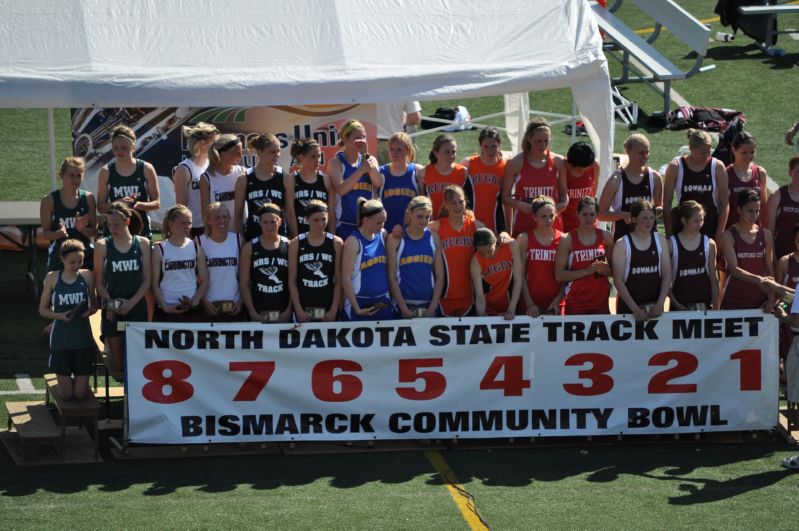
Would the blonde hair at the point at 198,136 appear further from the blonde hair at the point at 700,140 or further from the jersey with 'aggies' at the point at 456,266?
the blonde hair at the point at 700,140

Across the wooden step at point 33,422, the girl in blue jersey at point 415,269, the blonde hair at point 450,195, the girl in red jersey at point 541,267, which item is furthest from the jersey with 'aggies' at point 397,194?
the wooden step at point 33,422

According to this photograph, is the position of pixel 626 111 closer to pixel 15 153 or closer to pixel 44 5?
pixel 15 153

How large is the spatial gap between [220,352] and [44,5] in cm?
440

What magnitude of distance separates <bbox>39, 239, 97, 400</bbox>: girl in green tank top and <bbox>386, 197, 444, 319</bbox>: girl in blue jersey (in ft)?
7.10

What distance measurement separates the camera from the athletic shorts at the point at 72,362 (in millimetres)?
8773

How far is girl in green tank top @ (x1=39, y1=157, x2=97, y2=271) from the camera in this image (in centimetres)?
995

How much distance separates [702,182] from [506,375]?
7.88ft

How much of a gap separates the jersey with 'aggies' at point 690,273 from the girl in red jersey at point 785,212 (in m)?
1.00

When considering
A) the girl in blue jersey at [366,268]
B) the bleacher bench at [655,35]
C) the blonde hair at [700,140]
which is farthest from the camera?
the bleacher bench at [655,35]

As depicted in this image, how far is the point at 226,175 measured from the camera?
979 cm

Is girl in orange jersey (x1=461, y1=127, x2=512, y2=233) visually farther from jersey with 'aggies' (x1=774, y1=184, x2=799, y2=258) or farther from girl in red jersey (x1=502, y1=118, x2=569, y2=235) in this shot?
jersey with 'aggies' (x1=774, y1=184, x2=799, y2=258)

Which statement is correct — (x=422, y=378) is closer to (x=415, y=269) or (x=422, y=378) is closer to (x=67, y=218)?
(x=415, y=269)

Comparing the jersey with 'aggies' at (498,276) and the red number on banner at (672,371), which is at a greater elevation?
the jersey with 'aggies' at (498,276)

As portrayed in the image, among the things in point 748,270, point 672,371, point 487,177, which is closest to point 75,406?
point 487,177
